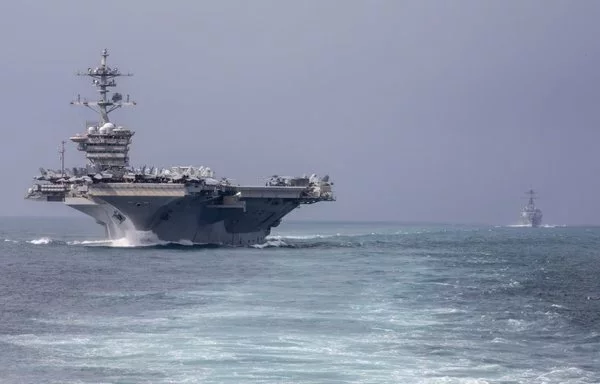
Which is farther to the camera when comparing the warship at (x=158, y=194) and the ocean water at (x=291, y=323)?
the warship at (x=158, y=194)

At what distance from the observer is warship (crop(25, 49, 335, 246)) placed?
61.4m

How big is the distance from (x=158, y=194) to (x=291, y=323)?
3104 centimetres

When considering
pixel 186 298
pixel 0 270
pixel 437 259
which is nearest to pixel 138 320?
pixel 186 298

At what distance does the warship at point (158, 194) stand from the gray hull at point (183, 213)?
54 mm

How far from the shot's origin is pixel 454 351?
1025 inches

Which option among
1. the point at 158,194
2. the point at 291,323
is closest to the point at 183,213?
the point at 158,194

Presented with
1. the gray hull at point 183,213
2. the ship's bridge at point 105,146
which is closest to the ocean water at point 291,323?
the gray hull at point 183,213

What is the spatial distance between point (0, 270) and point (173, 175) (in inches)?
550

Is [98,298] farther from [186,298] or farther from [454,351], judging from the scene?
[454,351]

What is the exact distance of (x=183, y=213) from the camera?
6594cm

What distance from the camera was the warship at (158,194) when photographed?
6141cm

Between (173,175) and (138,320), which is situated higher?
(173,175)

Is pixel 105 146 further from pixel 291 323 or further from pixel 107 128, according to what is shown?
pixel 291 323

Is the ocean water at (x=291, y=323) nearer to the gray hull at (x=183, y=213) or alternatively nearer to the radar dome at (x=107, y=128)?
the gray hull at (x=183, y=213)
